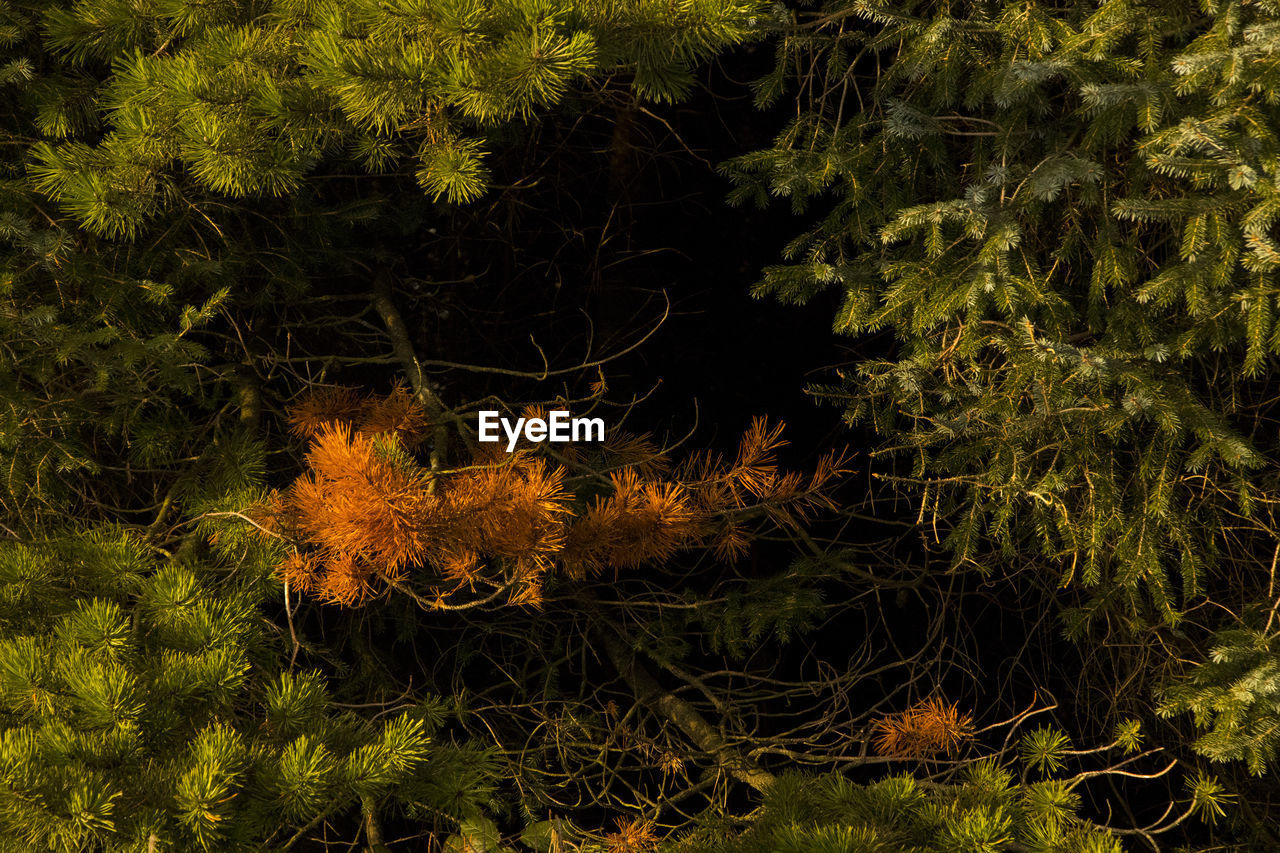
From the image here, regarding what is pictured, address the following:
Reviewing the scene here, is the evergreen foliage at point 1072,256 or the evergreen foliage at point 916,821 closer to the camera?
the evergreen foliage at point 916,821

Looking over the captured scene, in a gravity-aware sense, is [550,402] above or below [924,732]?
above

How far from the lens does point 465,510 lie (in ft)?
5.35

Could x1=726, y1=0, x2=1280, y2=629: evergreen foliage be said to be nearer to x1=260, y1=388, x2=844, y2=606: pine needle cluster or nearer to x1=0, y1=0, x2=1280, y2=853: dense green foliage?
x1=0, y1=0, x2=1280, y2=853: dense green foliage

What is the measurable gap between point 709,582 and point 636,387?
26.0 inches

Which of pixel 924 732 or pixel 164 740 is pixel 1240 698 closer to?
pixel 924 732

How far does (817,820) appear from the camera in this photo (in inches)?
56.4

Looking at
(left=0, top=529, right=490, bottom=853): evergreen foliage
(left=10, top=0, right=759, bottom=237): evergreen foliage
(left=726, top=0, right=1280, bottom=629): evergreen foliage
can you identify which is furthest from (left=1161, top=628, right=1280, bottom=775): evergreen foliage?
→ (left=10, top=0, right=759, bottom=237): evergreen foliage

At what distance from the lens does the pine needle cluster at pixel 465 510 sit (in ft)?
5.08

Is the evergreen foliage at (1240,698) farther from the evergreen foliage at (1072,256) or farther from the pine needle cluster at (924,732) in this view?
the pine needle cluster at (924,732)

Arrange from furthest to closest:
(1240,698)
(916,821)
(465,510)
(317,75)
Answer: (1240,698) → (465,510) → (317,75) → (916,821)

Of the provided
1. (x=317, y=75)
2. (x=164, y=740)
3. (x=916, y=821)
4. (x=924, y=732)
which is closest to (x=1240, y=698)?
(x=924, y=732)

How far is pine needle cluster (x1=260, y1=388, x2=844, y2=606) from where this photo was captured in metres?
1.55

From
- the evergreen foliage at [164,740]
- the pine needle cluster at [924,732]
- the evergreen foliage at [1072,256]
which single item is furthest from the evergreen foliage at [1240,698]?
the evergreen foliage at [164,740]

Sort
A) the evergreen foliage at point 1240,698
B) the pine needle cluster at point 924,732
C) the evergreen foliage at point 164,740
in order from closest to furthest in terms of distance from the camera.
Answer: the evergreen foliage at point 164,740, the evergreen foliage at point 1240,698, the pine needle cluster at point 924,732
